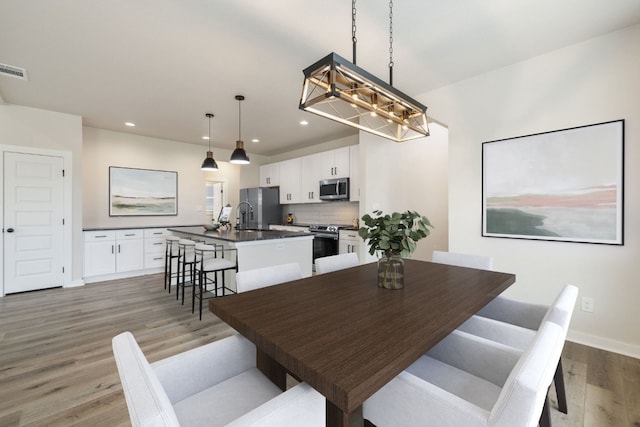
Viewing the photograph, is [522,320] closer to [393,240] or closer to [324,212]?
[393,240]

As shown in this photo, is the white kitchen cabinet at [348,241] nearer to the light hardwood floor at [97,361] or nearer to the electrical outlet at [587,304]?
the light hardwood floor at [97,361]

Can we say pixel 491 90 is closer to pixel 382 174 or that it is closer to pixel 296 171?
pixel 382 174

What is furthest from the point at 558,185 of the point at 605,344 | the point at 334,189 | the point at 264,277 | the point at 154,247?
the point at 154,247

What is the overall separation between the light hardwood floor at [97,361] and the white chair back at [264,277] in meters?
1.05

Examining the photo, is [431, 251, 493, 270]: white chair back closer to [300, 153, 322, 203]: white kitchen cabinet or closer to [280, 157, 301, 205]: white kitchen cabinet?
[300, 153, 322, 203]: white kitchen cabinet

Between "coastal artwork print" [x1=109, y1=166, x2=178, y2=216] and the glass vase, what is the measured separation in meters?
5.42

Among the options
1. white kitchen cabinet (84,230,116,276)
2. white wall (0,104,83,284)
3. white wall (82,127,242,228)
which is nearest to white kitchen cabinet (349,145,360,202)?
white wall (82,127,242,228)

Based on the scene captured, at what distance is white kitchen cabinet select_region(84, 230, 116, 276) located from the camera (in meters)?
4.54

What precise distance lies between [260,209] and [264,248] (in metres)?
2.86

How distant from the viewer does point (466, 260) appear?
2.29 metres

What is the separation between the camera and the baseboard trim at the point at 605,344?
2244 mm

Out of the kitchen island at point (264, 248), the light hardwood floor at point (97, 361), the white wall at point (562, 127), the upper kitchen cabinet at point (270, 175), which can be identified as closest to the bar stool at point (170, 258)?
the kitchen island at point (264, 248)

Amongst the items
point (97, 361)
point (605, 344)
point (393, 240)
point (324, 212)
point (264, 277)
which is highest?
point (324, 212)

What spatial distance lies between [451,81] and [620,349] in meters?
2.84
